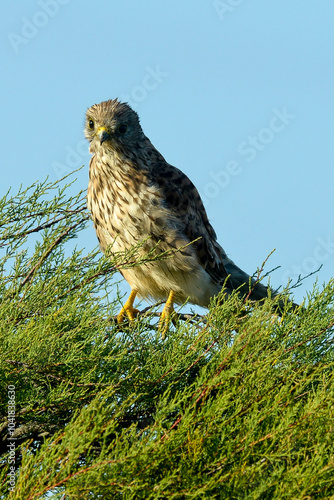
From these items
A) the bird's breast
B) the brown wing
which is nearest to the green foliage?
the bird's breast

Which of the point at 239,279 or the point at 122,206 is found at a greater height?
the point at 122,206

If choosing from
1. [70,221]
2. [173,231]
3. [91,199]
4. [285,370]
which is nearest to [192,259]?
[173,231]

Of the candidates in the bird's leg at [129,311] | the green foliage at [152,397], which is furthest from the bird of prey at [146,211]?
the green foliage at [152,397]

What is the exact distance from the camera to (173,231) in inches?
172

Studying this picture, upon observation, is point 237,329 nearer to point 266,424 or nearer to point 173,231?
point 266,424

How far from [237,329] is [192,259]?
1.74 metres

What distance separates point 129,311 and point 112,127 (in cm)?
135

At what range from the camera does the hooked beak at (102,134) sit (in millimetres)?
4480

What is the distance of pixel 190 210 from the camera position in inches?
185

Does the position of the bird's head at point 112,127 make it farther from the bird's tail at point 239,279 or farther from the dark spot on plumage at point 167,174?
the bird's tail at point 239,279

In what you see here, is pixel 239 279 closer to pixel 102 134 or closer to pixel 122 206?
pixel 122 206

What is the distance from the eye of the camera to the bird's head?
4.56m

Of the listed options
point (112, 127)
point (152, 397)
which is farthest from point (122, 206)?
point (152, 397)

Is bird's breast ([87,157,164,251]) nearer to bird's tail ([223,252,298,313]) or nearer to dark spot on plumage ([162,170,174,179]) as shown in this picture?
Result: dark spot on plumage ([162,170,174,179])
